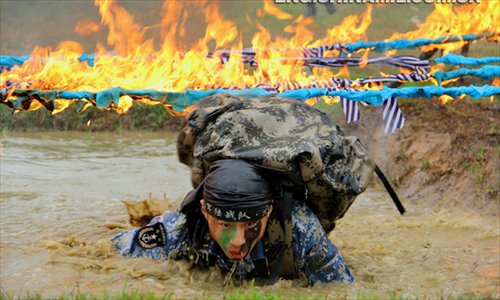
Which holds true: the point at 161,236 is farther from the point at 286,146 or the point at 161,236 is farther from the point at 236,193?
the point at 286,146

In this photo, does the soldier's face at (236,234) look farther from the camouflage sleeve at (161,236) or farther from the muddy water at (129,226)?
the camouflage sleeve at (161,236)

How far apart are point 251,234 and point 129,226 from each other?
2447mm

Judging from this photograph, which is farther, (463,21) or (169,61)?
(463,21)

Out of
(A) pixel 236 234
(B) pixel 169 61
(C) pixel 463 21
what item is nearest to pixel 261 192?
(A) pixel 236 234

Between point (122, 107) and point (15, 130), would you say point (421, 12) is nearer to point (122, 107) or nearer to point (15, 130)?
point (15, 130)

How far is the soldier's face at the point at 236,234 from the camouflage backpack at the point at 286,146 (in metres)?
0.34

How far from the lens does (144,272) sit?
4105 millimetres

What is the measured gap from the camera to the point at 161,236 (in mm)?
4270

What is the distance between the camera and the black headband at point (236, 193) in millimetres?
3604

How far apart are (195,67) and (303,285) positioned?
9.12 feet

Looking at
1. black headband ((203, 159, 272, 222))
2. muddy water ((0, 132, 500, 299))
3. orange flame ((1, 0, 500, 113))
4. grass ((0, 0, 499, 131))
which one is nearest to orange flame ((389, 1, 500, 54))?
orange flame ((1, 0, 500, 113))

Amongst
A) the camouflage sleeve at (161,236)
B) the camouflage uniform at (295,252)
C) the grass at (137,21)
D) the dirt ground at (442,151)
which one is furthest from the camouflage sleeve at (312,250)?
the grass at (137,21)

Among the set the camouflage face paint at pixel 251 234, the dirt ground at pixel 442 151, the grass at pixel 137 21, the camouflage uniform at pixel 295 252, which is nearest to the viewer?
the camouflage face paint at pixel 251 234

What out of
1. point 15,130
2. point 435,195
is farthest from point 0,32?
point 435,195
